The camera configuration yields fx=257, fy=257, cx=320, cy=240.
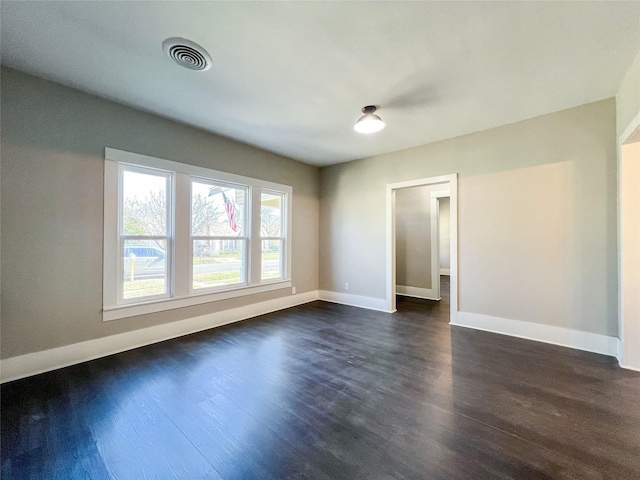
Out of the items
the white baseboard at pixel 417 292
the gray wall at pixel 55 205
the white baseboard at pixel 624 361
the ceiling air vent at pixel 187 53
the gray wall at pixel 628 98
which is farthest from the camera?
the white baseboard at pixel 417 292

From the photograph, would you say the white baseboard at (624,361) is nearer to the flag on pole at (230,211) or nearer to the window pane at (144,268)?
the flag on pole at (230,211)

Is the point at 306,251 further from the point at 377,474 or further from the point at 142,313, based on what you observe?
the point at 377,474

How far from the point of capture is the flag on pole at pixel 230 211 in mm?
4189

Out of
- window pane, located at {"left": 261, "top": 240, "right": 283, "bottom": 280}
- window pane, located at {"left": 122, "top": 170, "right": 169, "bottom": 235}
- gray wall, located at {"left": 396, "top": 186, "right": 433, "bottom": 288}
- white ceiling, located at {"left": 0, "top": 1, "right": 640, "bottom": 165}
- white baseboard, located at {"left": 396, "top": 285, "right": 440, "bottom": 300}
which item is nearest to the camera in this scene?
white ceiling, located at {"left": 0, "top": 1, "right": 640, "bottom": 165}

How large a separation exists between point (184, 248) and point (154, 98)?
185 centimetres

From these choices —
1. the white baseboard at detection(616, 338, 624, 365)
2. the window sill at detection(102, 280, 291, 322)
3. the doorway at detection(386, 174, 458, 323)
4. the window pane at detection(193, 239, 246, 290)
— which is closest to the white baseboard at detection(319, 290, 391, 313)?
the doorway at detection(386, 174, 458, 323)

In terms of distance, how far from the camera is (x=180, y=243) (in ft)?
11.6

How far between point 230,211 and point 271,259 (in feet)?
3.92

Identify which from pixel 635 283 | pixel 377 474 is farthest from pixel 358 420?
pixel 635 283

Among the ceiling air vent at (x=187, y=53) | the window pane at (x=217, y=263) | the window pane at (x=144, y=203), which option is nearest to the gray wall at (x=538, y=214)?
the window pane at (x=217, y=263)

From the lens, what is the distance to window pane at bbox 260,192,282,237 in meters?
4.75

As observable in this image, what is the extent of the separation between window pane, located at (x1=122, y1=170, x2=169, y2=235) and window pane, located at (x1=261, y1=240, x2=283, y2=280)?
1.73 m

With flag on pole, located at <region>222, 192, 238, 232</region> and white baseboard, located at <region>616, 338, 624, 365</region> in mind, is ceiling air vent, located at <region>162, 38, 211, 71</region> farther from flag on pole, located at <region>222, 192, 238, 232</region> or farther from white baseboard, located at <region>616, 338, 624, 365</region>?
white baseboard, located at <region>616, 338, 624, 365</region>

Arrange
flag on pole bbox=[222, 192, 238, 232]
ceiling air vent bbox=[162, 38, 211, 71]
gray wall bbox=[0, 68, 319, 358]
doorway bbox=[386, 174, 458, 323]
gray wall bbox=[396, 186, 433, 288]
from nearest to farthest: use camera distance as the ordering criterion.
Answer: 1. ceiling air vent bbox=[162, 38, 211, 71]
2. gray wall bbox=[0, 68, 319, 358]
3. doorway bbox=[386, 174, 458, 323]
4. flag on pole bbox=[222, 192, 238, 232]
5. gray wall bbox=[396, 186, 433, 288]
